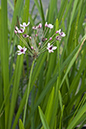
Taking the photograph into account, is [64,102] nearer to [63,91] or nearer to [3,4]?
[63,91]

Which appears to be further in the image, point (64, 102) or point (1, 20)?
point (64, 102)

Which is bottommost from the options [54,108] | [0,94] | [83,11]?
[54,108]

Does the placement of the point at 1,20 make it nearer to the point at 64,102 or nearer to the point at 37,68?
the point at 37,68

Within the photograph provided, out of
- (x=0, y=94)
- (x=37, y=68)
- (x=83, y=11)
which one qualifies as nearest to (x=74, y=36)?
(x=83, y=11)

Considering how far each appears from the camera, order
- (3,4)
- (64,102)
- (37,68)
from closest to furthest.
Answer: (3,4), (37,68), (64,102)

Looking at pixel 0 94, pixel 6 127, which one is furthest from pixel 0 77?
pixel 6 127

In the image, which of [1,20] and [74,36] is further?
[74,36]

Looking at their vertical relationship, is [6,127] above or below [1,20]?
below

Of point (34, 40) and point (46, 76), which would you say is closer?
point (34, 40)

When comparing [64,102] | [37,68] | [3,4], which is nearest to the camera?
[3,4]
